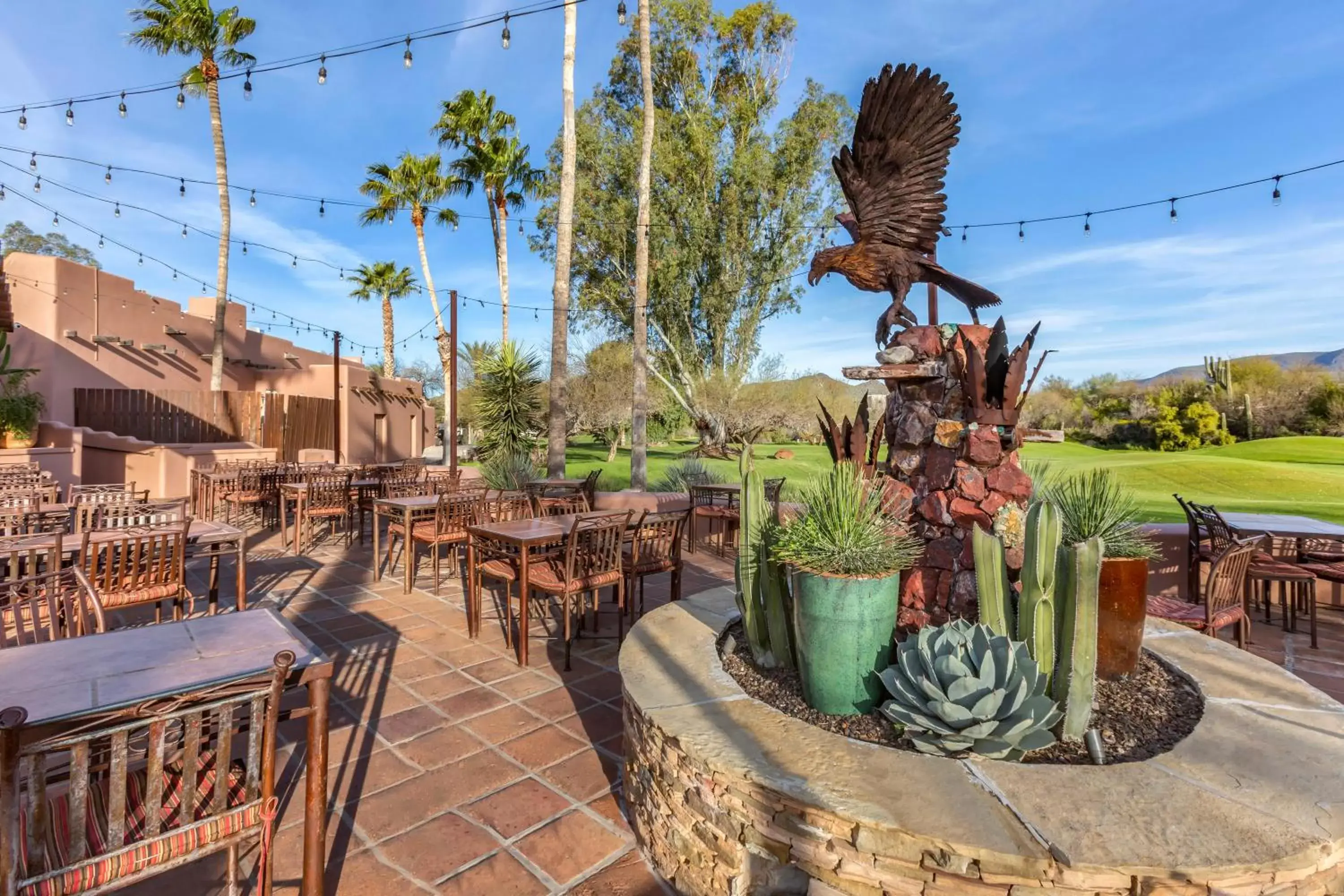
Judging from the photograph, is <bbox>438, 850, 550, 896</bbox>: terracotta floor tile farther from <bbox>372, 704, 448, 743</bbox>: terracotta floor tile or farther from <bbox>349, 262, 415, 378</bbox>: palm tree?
<bbox>349, 262, 415, 378</bbox>: palm tree

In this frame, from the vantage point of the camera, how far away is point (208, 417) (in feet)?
47.7

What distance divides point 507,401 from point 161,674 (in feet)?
35.0

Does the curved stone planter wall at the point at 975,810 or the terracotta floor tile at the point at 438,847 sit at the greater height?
the curved stone planter wall at the point at 975,810

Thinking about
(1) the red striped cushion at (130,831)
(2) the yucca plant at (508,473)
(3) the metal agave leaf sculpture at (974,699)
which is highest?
(2) the yucca plant at (508,473)

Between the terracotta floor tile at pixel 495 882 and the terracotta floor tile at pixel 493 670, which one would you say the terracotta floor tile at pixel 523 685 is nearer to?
the terracotta floor tile at pixel 493 670

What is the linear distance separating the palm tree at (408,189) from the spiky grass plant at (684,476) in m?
11.9

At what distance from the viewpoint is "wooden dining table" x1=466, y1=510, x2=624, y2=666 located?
351 centimetres

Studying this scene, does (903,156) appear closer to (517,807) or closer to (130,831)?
(517,807)

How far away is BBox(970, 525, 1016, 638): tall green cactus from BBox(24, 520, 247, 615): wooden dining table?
3.66 m

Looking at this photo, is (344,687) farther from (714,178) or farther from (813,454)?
(813,454)

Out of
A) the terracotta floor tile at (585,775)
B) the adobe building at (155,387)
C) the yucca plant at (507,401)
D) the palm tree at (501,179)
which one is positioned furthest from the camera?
the palm tree at (501,179)

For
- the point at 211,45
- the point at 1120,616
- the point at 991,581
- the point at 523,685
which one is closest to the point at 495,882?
the point at 523,685

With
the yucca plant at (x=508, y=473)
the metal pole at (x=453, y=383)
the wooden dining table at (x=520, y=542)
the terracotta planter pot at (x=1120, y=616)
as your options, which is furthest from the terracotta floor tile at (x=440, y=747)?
the yucca plant at (x=508, y=473)

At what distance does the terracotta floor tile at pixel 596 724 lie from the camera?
2760 mm
